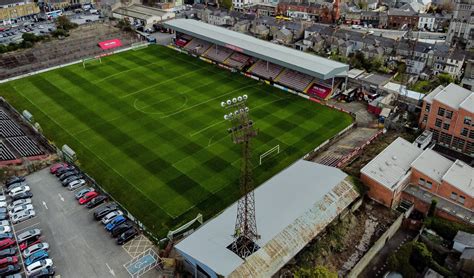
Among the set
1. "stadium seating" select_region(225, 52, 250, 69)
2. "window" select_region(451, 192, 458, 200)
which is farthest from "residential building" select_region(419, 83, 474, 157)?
"stadium seating" select_region(225, 52, 250, 69)

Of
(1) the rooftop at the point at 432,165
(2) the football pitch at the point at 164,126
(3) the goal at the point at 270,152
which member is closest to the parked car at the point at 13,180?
(2) the football pitch at the point at 164,126

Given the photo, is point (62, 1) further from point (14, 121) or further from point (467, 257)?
point (467, 257)

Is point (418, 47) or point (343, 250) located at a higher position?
point (418, 47)

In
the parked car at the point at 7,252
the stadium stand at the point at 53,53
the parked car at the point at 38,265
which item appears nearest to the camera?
the parked car at the point at 38,265

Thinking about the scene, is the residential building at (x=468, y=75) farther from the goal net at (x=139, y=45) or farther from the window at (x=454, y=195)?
the goal net at (x=139, y=45)

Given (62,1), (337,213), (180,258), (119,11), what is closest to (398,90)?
(337,213)

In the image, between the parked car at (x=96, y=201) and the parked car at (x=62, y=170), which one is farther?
the parked car at (x=62, y=170)

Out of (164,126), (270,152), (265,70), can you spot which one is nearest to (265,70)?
(265,70)
